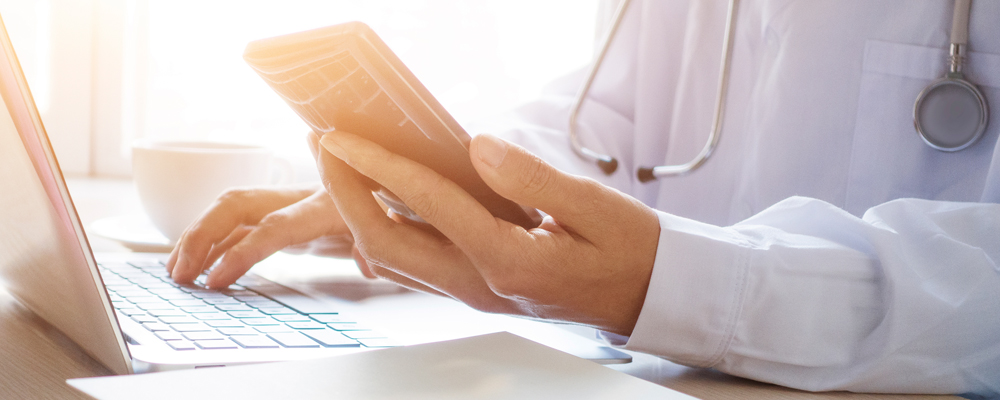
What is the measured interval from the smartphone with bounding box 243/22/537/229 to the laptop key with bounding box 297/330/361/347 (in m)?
0.11

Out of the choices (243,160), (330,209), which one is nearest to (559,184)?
(330,209)

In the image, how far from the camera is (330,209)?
69 cm

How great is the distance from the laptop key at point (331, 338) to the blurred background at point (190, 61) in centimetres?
91

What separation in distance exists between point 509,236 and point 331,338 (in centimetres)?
12

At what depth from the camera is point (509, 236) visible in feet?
1.37

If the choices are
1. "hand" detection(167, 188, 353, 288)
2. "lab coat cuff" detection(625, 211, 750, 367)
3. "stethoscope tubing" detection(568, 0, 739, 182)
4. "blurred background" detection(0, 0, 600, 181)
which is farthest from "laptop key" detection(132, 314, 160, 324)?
"blurred background" detection(0, 0, 600, 181)

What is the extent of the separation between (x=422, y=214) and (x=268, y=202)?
13.2 inches

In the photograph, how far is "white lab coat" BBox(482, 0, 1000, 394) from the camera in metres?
0.46

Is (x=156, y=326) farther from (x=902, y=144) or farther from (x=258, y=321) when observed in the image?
(x=902, y=144)

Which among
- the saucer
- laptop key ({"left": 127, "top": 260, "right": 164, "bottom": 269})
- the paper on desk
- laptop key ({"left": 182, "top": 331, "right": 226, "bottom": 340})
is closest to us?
the paper on desk

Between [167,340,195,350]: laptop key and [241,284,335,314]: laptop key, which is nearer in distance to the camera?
[167,340,195,350]: laptop key

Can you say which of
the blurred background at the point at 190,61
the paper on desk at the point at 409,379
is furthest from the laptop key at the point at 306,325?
the blurred background at the point at 190,61

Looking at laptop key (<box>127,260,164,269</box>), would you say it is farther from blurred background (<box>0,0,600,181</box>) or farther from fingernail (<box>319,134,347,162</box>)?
blurred background (<box>0,0,600,181</box>)

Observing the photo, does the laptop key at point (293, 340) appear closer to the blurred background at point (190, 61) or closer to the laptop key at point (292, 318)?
the laptop key at point (292, 318)
